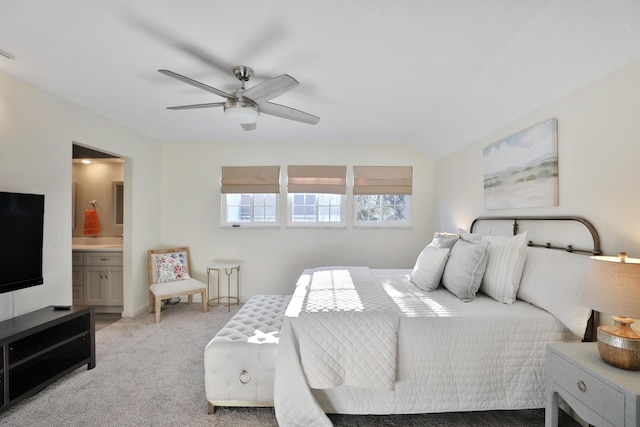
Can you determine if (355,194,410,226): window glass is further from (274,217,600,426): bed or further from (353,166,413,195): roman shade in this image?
(274,217,600,426): bed

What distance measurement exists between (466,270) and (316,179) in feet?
8.44

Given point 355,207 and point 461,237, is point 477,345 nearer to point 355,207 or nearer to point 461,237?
point 461,237

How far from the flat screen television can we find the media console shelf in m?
0.31

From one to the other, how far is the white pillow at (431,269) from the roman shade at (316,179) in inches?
77.6

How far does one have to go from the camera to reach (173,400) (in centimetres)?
201

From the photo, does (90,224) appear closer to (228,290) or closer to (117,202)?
(117,202)

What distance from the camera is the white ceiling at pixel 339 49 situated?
5.01 feet

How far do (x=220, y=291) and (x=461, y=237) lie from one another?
135 inches

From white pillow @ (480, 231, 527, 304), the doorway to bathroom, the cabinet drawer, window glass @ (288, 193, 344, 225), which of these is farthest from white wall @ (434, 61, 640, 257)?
the doorway to bathroom

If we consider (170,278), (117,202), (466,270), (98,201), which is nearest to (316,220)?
(170,278)

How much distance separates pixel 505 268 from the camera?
6.88 feet

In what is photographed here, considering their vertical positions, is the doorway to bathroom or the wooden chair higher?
the doorway to bathroom

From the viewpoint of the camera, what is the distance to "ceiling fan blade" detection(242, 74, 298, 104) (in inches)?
70.2

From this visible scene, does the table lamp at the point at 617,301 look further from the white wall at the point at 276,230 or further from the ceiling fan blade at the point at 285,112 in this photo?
the white wall at the point at 276,230
